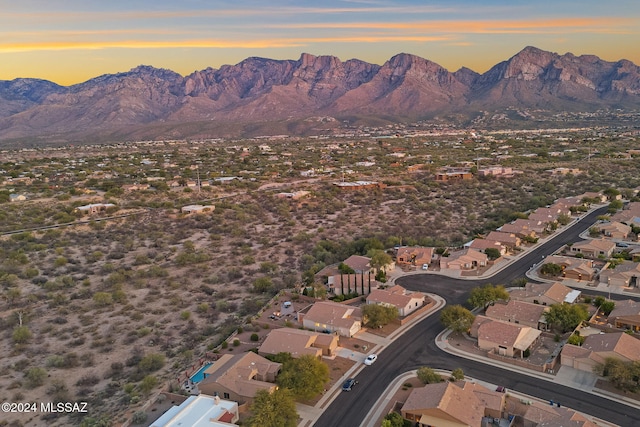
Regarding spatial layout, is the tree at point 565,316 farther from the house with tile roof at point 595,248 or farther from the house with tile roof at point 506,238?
the house with tile roof at point 506,238

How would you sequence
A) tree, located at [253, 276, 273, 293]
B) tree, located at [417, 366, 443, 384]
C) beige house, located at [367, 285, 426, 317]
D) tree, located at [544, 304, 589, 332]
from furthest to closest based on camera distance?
tree, located at [253, 276, 273, 293]
beige house, located at [367, 285, 426, 317]
tree, located at [544, 304, 589, 332]
tree, located at [417, 366, 443, 384]

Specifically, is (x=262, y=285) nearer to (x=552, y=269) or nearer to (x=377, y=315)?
(x=377, y=315)

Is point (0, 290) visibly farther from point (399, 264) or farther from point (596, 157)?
point (596, 157)

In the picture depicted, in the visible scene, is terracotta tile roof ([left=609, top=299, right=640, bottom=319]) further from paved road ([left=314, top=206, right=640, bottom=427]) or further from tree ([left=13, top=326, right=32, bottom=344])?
tree ([left=13, top=326, right=32, bottom=344])

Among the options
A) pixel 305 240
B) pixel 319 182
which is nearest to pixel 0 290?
pixel 305 240

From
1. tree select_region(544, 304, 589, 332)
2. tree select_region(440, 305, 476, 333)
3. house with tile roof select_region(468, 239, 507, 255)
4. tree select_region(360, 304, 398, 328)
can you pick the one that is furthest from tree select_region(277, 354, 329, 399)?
house with tile roof select_region(468, 239, 507, 255)

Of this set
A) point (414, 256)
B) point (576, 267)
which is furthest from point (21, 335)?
point (576, 267)
